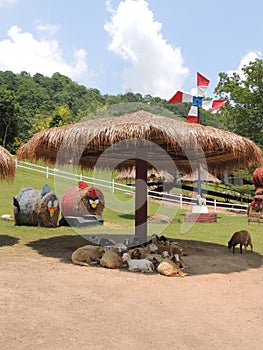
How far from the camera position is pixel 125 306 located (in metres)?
4.44

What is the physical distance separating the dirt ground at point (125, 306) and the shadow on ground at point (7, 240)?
102 cm

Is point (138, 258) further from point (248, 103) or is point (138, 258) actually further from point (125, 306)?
point (248, 103)

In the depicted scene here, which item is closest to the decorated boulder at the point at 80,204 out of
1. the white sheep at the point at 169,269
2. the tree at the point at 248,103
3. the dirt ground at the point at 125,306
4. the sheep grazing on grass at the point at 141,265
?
the dirt ground at the point at 125,306

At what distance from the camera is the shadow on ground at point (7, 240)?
7.94m

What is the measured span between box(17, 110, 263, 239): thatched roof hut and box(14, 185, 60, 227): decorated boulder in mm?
1954

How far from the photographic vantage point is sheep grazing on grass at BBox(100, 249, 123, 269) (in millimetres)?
6168

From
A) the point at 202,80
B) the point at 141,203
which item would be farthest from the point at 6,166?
the point at 202,80

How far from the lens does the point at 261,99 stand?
72.0ft

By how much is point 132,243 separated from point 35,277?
2.71m

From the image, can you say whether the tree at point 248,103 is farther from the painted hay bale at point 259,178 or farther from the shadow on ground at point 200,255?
the shadow on ground at point 200,255

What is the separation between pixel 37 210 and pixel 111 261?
4728 mm

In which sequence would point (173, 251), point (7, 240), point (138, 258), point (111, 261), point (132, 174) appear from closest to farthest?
point (111, 261) → point (138, 258) → point (173, 251) → point (7, 240) → point (132, 174)

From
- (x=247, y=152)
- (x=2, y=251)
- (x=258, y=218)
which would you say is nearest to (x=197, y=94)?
(x=258, y=218)

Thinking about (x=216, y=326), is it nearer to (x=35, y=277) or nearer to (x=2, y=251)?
(x=35, y=277)
